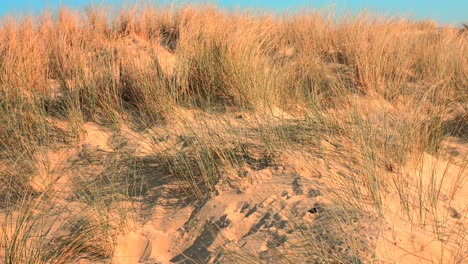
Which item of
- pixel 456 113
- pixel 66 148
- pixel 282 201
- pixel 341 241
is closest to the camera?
pixel 341 241

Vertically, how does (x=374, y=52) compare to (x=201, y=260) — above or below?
above

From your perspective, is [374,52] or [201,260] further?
[374,52]

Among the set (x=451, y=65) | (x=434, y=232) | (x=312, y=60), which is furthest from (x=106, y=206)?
(x=451, y=65)

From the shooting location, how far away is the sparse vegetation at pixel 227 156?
2125 mm

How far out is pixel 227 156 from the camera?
282cm

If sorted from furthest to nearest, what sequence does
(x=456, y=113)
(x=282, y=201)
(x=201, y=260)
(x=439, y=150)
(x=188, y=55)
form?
1. (x=188, y=55)
2. (x=456, y=113)
3. (x=439, y=150)
4. (x=282, y=201)
5. (x=201, y=260)

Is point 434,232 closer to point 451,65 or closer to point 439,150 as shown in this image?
point 439,150

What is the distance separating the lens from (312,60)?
4414 millimetres

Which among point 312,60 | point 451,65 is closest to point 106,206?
point 312,60

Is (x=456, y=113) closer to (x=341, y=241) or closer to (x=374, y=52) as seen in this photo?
(x=374, y=52)

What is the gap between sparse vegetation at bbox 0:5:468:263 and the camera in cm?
212

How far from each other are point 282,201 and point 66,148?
171 centimetres

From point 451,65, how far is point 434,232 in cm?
293

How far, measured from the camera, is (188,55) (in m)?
4.27
